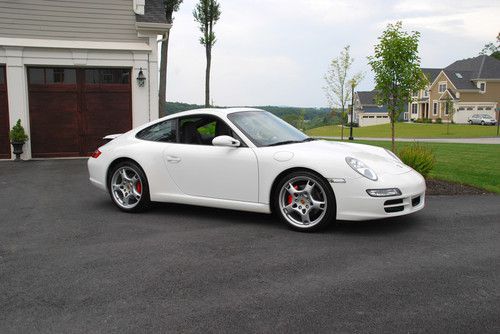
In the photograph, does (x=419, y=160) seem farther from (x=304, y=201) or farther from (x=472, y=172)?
(x=304, y=201)

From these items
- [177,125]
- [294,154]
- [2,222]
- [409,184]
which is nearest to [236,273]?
[294,154]

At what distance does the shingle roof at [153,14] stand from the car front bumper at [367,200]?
1147 cm

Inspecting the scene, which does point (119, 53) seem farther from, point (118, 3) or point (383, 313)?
point (383, 313)

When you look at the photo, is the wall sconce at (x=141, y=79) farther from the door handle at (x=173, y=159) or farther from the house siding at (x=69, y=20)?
the door handle at (x=173, y=159)

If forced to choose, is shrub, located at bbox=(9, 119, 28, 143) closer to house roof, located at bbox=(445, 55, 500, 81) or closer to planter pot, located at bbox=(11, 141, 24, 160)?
planter pot, located at bbox=(11, 141, 24, 160)

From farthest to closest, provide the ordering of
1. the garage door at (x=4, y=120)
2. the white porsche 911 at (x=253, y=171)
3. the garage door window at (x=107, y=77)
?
the garage door window at (x=107, y=77), the garage door at (x=4, y=120), the white porsche 911 at (x=253, y=171)

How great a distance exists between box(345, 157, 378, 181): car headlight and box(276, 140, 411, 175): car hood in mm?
80

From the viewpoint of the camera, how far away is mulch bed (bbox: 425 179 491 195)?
8562mm

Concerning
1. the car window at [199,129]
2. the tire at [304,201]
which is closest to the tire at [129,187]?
the car window at [199,129]

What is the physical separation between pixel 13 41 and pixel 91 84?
2.40m

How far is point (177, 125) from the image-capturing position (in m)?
6.79

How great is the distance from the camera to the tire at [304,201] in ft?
18.1

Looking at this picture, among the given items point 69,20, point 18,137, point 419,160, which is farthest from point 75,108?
point 419,160

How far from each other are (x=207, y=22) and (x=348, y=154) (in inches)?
853
